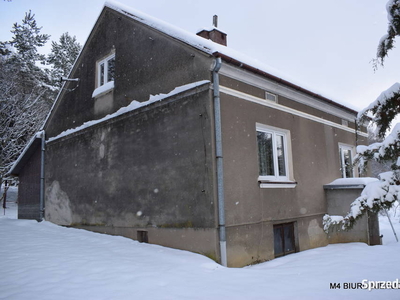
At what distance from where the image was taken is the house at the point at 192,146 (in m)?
6.68

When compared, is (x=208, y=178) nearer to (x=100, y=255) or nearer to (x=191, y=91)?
(x=191, y=91)

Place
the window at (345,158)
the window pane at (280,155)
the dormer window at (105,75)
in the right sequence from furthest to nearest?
1. the window at (345,158)
2. the dormer window at (105,75)
3. the window pane at (280,155)

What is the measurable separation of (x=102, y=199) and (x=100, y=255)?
8.95 ft

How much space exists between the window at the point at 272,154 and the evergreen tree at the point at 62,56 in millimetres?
29278

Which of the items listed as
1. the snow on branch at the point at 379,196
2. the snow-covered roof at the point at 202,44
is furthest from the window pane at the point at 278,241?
the snow on branch at the point at 379,196

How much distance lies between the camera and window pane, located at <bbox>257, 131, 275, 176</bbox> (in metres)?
7.73

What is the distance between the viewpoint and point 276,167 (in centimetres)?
811

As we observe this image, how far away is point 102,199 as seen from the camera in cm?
936

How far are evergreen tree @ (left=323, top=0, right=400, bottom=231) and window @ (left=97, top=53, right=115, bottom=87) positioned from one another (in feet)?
26.6

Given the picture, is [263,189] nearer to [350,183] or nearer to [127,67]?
[350,183]

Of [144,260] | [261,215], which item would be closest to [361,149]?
[261,215]

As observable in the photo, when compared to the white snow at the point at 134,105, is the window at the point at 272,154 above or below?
below

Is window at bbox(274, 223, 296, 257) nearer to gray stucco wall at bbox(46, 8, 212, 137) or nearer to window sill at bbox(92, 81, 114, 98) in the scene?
gray stucco wall at bbox(46, 8, 212, 137)

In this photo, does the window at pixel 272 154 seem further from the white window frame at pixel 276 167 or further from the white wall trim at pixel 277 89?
the white wall trim at pixel 277 89
